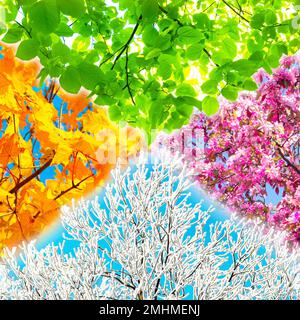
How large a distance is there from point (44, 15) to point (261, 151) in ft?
13.0

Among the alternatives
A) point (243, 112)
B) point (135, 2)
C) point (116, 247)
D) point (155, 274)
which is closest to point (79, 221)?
point (116, 247)

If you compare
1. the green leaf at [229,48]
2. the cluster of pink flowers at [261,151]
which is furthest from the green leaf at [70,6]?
the cluster of pink flowers at [261,151]

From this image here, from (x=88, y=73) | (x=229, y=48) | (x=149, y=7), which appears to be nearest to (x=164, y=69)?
(x=149, y=7)

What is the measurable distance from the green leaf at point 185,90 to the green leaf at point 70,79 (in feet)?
1.67

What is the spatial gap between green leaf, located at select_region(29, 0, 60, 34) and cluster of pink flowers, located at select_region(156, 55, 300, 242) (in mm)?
3674

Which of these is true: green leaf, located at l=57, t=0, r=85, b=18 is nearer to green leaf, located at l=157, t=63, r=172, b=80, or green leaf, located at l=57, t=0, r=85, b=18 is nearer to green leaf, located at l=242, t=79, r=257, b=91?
green leaf, located at l=157, t=63, r=172, b=80

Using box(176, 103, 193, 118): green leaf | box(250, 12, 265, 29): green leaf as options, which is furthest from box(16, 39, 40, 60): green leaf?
box(250, 12, 265, 29): green leaf

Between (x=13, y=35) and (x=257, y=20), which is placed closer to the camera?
(x=13, y=35)

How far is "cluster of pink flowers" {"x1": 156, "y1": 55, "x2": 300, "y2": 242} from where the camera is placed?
493 cm

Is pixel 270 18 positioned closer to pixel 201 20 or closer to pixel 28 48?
pixel 201 20

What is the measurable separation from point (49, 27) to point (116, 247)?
1.35 m

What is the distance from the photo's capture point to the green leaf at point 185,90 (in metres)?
1.91

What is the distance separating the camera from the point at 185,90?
1.92 meters
